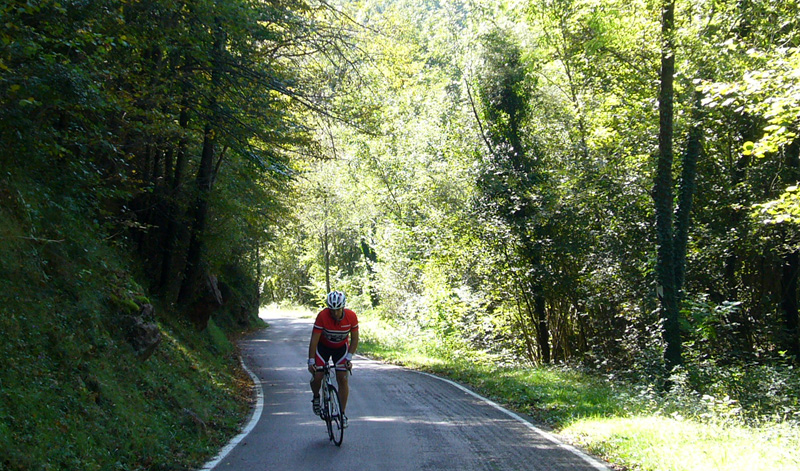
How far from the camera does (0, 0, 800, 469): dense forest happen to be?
312 inches

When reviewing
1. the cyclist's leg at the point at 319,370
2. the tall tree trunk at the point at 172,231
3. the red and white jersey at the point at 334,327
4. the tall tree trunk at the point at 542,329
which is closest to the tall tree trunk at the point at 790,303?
the tall tree trunk at the point at 542,329

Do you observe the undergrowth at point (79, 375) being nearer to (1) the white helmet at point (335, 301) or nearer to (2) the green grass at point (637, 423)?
(1) the white helmet at point (335, 301)

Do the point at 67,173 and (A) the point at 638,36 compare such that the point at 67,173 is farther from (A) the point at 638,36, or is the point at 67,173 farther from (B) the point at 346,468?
(A) the point at 638,36

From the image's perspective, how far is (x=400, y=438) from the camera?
801 cm

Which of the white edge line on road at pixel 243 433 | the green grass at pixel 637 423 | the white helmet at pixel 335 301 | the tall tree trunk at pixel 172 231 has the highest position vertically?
the tall tree trunk at pixel 172 231

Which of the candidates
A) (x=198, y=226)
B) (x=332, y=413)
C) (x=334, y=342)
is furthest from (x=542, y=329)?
(x=332, y=413)

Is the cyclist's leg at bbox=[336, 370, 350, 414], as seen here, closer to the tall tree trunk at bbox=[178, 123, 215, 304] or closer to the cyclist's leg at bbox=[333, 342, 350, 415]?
the cyclist's leg at bbox=[333, 342, 350, 415]

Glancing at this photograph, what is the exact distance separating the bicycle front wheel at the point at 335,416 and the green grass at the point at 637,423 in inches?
124

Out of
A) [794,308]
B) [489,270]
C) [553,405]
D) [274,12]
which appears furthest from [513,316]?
[274,12]

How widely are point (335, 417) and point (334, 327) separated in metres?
1.21

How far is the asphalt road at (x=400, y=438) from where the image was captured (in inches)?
266

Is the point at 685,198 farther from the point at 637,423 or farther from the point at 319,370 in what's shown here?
the point at 319,370

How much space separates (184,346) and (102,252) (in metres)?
3.46

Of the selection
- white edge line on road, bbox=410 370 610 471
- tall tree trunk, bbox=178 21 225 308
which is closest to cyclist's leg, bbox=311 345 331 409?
white edge line on road, bbox=410 370 610 471
